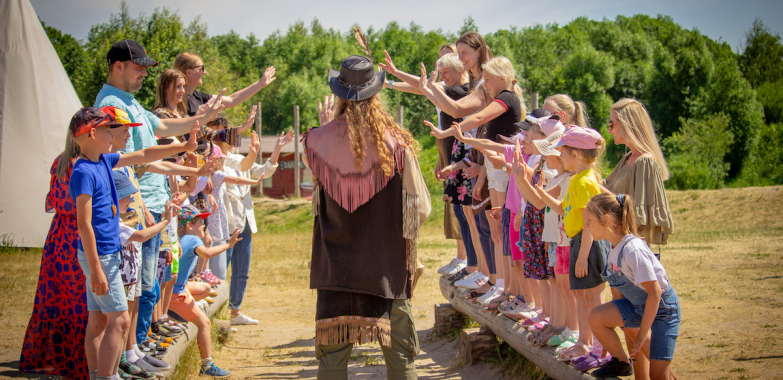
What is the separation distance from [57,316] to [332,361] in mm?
1814

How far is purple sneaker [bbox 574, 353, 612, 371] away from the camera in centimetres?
333

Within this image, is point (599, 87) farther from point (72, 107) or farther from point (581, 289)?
point (581, 289)

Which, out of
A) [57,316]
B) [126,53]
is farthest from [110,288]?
[126,53]

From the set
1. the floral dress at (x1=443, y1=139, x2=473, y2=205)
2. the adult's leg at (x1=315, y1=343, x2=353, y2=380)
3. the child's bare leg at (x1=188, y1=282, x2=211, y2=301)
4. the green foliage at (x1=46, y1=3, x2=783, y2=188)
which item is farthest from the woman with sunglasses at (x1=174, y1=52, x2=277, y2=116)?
the green foliage at (x1=46, y1=3, x2=783, y2=188)

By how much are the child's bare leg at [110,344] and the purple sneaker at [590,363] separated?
8.63 ft

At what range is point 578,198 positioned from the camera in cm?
345

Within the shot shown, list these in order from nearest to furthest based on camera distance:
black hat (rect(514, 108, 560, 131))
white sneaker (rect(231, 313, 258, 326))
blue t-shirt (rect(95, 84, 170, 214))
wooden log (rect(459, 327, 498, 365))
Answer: blue t-shirt (rect(95, 84, 170, 214))
black hat (rect(514, 108, 560, 131))
wooden log (rect(459, 327, 498, 365))
white sneaker (rect(231, 313, 258, 326))

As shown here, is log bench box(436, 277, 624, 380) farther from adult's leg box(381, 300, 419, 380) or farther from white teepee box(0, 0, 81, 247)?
white teepee box(0, 0, 81, 247)

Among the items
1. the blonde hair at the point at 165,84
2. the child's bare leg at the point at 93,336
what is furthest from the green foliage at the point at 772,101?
the child's bare leg at the point at 93,336

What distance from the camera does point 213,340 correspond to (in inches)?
222

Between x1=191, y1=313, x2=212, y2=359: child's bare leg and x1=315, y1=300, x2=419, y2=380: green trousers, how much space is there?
74.0 inches

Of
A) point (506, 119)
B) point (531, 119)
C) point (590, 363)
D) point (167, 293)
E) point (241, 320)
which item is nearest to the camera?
point (590, 363)

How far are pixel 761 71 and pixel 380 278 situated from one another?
41198mm

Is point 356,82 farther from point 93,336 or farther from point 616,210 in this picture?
point 93,336
